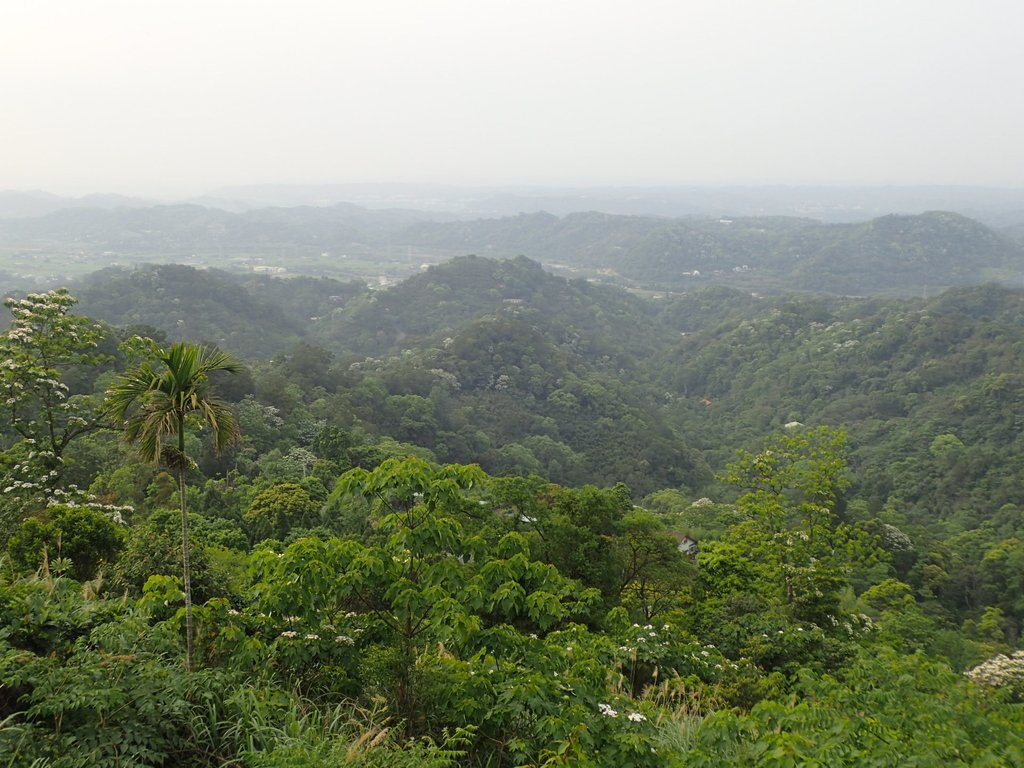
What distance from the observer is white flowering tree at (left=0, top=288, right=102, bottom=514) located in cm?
1244

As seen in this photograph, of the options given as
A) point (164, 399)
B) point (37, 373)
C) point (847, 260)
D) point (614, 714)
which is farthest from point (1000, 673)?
point (847, 260)

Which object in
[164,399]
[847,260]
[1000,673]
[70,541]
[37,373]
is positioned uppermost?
[164,399]

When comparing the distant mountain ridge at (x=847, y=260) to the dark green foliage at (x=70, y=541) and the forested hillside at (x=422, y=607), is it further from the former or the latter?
the dark green foliage at (x=70, y=541)

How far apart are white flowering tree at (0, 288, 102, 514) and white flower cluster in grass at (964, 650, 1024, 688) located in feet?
53.9

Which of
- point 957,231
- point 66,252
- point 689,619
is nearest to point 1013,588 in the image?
point 689,619

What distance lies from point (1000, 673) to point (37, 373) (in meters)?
17.7

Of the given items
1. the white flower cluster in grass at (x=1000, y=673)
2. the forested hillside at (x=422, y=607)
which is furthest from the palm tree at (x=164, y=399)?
the white flower cluster in grass at (x=1000, y=673)

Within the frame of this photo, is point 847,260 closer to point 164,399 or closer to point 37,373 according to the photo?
point 37,373

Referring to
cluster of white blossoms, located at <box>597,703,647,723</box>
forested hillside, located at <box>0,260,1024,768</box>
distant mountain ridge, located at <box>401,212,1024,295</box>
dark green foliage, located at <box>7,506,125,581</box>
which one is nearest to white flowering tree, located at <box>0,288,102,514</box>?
forested hillside, located at <box>0,260,1024,768</box>

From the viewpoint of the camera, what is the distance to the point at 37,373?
12445mm

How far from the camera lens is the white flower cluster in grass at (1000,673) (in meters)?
9.66

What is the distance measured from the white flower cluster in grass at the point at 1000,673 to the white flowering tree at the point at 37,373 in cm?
1643

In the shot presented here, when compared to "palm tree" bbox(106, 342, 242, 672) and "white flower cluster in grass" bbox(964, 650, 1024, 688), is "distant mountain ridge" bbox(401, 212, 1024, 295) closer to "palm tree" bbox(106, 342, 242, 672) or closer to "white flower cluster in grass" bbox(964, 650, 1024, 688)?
"white flower cluster in grass" bbox(964, 650, 1024, 688)

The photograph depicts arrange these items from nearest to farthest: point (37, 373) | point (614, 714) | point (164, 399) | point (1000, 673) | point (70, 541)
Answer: point (614, 714), point (164, 399), point (70, 541), point (1000, 673), point (37, 373)
